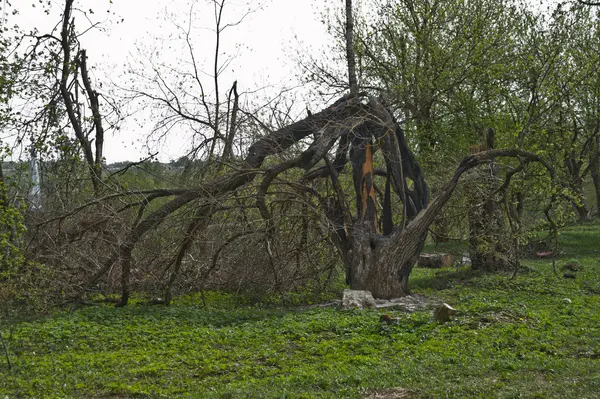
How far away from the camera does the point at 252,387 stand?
7.67m

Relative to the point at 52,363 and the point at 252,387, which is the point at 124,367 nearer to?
the point at 52,363

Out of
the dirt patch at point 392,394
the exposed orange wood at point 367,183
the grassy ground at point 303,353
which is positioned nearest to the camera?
the dirt patch at point 392,394

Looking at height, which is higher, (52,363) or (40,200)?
(40,200)

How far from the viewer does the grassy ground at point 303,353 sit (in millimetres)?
7660

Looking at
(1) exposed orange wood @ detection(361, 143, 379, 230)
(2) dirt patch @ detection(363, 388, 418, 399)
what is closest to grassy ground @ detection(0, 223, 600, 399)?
(2) dirt patch @ detection(363, 388, 418, 399)

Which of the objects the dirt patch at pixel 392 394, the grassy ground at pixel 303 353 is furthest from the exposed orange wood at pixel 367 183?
the dirt patch at pixel 392 394

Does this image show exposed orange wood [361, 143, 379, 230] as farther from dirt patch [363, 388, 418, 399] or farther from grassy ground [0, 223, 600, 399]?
dirt patch [363, 388, 418, 399]

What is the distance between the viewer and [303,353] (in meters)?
9.40

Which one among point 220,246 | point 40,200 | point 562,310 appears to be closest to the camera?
point 562,310

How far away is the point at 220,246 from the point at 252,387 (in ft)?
21.2

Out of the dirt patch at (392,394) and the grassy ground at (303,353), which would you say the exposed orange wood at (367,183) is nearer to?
the grassy ground at (303,353)

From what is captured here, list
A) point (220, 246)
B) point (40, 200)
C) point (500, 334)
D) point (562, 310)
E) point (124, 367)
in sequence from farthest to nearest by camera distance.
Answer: point (40, 200), point (220, 246), point (562, 310), point (500, 334), point (124, 367)

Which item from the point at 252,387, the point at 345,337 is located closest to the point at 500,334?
the point at 345,337

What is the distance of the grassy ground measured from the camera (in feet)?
25.1
